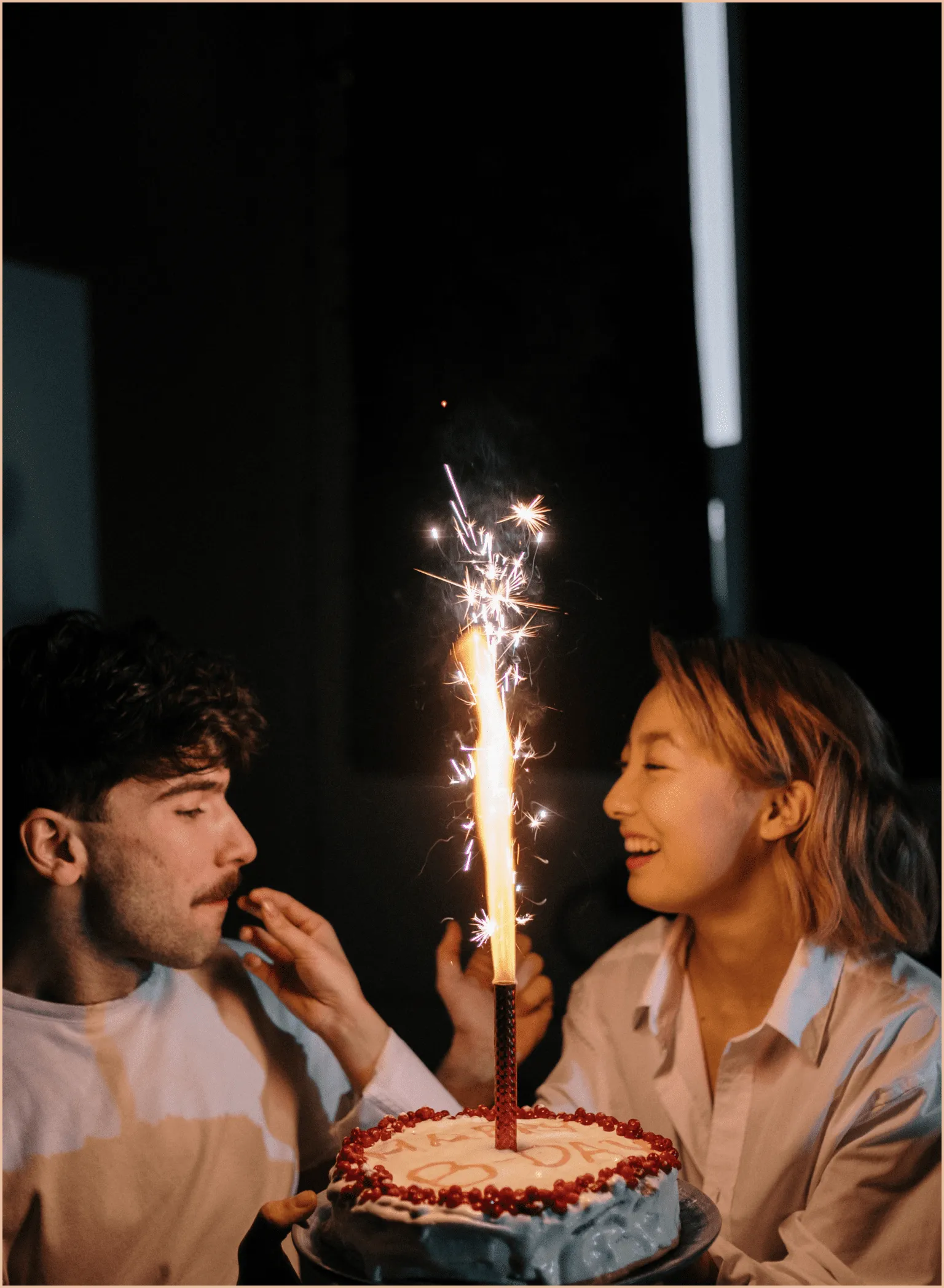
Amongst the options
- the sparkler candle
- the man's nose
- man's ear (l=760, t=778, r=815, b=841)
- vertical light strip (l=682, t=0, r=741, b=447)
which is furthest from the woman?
the man's nose

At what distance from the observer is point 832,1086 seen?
188cm

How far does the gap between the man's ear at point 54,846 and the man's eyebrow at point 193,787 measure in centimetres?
15

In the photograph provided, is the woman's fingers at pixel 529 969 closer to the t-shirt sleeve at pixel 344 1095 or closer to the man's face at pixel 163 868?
the t-shirt sleeve at pixel 344 1095

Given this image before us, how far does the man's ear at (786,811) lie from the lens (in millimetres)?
1974

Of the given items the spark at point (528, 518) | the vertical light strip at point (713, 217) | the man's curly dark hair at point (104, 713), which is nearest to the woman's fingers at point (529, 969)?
the man's curly dark hair at point (104, 713)

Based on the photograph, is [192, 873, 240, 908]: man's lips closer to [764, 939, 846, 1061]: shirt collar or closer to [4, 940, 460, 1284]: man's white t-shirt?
[4, 940, 460, 1284]: man's white t-shirt

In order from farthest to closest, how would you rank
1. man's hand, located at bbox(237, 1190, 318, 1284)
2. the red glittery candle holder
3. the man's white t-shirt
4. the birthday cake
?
the man's white t-shirt → man's hand, located at bbox(237, 1190, 318, 1284) → the red glittery candle holder → the birthday cake

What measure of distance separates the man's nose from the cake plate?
0.55 metres

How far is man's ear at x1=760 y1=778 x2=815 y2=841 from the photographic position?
197 cm

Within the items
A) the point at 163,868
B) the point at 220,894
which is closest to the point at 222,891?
the point at 220,894

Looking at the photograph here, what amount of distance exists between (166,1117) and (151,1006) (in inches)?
6.9

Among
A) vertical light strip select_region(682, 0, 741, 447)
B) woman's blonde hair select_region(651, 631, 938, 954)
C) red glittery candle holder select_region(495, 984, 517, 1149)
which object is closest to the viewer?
red glittery candle holder select_region(495, 984, 517, 1149)

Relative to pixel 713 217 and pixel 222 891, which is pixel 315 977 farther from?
pixel 713 217

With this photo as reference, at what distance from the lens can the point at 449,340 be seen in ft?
6.88
